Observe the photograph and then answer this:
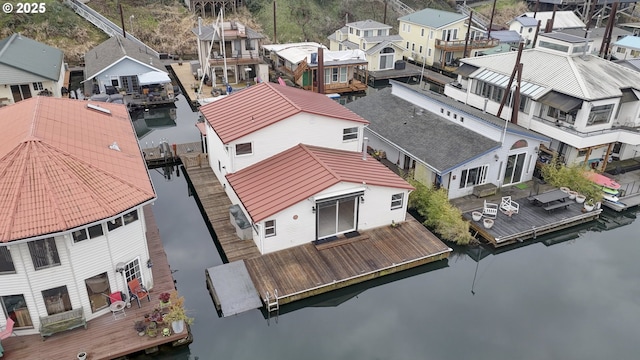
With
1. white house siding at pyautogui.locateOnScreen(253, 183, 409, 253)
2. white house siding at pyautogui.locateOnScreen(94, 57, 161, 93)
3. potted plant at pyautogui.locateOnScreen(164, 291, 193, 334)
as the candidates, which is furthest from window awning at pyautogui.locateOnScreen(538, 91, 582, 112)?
white house siding at pyautogui.locateOnScreen(94, 57, 161, 93)

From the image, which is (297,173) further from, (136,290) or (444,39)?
(444,39)

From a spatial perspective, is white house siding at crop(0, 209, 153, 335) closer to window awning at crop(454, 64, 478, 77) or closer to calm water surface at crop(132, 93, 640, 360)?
calm water surface at crop(132, 93, 640, 360)

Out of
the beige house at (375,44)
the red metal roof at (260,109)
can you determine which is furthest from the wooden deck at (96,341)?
the beige house at (375,44)

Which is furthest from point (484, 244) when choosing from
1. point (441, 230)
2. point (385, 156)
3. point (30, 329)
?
point (30, 329)

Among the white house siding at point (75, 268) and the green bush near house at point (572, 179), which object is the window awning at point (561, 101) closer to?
the green bush near house at point (572, 179)

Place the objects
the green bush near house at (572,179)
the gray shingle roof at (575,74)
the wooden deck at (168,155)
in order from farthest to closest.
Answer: the wooden deck at (168,155)
the gray shingle roof at (575,74)
the green bush near house at (572,179)
